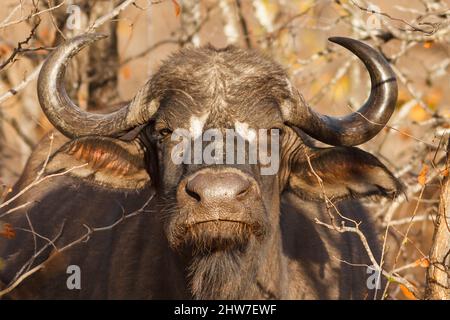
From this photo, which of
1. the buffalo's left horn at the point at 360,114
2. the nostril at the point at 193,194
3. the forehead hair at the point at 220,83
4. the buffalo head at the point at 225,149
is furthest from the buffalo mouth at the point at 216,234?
the buffalo's left horn at the point at 360,114

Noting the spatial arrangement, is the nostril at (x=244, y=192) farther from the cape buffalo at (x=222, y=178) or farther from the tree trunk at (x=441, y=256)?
the tree trunk at (x=441, y=256)

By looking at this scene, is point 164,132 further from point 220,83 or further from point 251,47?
point 251,47

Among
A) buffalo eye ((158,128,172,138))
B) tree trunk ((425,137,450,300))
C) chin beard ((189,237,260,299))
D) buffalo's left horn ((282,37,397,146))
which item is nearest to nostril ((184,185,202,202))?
chin beard ((189,237,260,299))

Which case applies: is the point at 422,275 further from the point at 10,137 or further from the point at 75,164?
the point at 10,137

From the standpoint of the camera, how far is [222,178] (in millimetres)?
4699

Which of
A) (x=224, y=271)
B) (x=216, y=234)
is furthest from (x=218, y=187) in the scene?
(x=224, y=271)

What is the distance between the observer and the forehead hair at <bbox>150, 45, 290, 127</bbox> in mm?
5266

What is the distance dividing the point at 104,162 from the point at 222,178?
142 cm

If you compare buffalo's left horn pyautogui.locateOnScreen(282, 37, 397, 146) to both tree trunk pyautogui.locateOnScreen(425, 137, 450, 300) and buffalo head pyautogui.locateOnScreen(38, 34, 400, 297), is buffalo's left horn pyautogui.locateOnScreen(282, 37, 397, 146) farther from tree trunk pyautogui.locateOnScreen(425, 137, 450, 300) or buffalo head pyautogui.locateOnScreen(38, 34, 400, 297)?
tree trunk pyautogui.locateOnScreen(425, 137, 450, 300)

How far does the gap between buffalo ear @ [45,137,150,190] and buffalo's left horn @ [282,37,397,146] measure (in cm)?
107

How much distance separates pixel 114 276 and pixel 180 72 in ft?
5.88

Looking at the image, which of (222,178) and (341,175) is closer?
(222,178)

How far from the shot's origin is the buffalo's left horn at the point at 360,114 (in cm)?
534

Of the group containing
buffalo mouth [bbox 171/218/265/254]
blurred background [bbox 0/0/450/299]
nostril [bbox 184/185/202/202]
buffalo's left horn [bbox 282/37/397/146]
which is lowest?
buffalo mouth [bbox 171/218/265/254]
